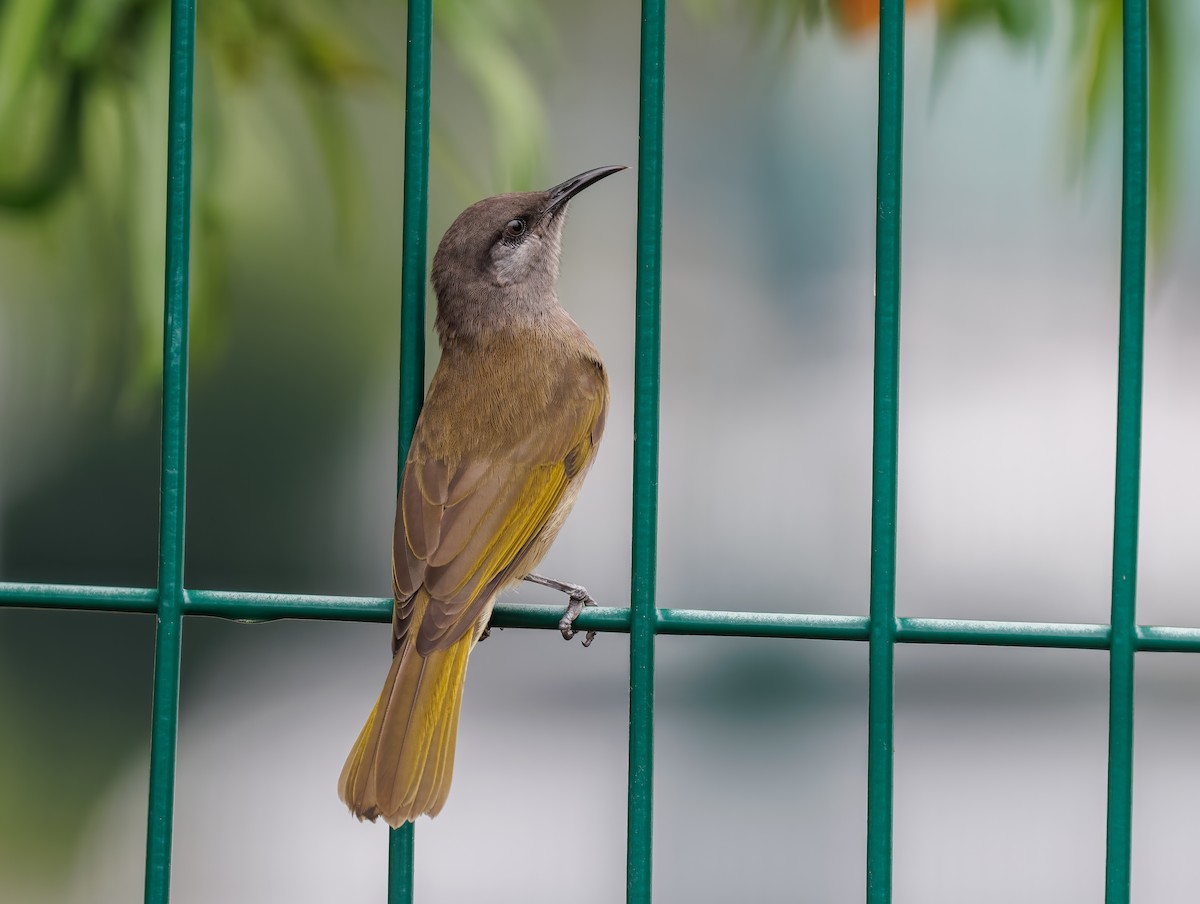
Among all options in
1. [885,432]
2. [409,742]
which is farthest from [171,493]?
[885,432]

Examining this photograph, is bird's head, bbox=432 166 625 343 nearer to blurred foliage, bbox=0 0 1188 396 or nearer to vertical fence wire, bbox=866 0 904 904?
blurred foliage, bbox=0 0 1188 396

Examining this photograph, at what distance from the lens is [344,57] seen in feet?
10.1

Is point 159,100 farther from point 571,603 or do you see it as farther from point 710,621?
point 710,621

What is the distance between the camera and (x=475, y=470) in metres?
2.65

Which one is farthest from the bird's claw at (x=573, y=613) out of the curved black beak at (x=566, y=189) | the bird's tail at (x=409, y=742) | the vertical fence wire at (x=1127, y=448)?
the curved black beak at (x=566, y=189)

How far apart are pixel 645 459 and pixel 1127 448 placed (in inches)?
27.2

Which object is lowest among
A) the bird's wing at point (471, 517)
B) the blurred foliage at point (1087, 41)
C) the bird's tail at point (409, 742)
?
the bird's tail at point (409, 742)

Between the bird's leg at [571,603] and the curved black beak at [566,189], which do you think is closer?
the bird's leg at [571,603]

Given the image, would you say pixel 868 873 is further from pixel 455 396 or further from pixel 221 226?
pixel 221 226

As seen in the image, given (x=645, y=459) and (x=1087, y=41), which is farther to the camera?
(x=1087, y=41)

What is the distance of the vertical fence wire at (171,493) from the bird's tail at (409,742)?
274mm

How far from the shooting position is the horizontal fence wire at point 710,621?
1995mm

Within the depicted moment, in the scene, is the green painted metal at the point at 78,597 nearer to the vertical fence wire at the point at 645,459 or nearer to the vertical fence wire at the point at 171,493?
the vertical fence wire at the point at 171,493

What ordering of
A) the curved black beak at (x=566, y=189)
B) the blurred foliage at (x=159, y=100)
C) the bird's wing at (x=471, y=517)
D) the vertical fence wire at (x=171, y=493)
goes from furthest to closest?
the curved black beak at (x=566, y=189) → the blurred foliage at (x=159, y=100) → the bird's wing at (x=471, y=517) → the vertical fence wire at (x=171, y=493)
